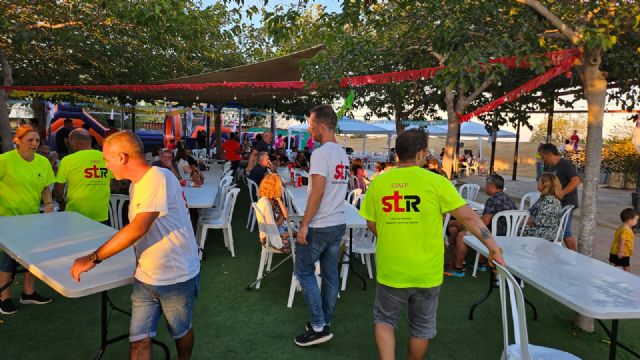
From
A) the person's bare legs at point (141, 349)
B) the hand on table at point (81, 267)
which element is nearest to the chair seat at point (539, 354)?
the person's bare legs at point (141, 349)

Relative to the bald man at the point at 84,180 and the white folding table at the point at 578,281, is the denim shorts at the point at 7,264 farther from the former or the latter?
the white folding table at the point at 578,281

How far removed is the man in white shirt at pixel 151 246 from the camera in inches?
76.7

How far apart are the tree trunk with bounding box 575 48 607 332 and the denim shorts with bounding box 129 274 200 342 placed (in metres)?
3.30

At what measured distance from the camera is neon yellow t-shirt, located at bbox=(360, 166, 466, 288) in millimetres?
2258

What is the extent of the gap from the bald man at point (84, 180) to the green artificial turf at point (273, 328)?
0.84m

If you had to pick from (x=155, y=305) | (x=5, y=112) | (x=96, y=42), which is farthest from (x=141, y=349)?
(x=96, y=42)

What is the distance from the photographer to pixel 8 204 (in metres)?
3.51

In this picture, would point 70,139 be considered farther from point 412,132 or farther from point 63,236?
point 412,132

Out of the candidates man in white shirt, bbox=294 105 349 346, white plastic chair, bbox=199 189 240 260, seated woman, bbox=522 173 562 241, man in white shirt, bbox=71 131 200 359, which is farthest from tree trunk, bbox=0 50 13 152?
seated woman, bbox=522 173 562 241

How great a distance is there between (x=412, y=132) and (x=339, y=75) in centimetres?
383

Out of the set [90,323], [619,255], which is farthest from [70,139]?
[619,255]

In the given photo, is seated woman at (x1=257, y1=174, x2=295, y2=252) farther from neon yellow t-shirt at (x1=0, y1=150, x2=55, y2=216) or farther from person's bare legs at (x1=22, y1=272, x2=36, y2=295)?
person's bare legs at (x1=22, y1=272, x2=36, y2=295)

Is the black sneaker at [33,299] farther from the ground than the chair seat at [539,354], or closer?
closer

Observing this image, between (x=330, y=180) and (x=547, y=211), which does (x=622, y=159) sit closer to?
(x=547, y=211)
